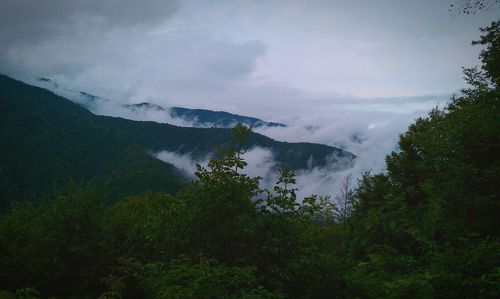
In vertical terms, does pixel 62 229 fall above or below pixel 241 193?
below

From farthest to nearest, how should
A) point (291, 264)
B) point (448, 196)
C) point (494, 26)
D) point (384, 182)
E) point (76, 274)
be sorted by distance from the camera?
1. point (384, 182)
2. point (494, 26)
3. point (448, 196)
4. point (76, 274)
5. point (291, 264)

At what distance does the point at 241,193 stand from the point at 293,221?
4.07ft

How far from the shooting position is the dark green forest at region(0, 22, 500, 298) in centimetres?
548

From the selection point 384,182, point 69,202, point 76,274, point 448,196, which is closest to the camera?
point 76,274

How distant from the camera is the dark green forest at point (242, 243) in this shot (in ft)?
18.0

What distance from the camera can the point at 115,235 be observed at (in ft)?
28.4

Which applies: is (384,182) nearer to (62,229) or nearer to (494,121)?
(494,121)

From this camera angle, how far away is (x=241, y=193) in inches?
267

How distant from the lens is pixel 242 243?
6441mm

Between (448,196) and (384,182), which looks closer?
(448,196)

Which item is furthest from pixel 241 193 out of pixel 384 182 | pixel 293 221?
pixel 384 182

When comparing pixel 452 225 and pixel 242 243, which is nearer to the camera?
pixel 242 243

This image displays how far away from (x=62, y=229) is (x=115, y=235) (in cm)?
130

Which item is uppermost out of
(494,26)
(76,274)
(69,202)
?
(494,26)
